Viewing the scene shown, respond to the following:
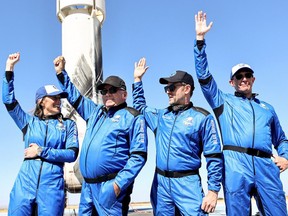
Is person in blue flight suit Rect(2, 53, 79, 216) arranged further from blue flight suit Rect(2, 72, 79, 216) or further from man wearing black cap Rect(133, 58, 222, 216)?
man wearing black cap Rect(133, 58, 222, 216)

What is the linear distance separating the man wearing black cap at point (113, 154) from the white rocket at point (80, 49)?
7.96m

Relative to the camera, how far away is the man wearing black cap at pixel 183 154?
4.11 metres

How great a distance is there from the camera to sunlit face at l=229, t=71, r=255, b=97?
15.9 feet

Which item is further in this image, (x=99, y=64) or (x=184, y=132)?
(x=99, y=64)

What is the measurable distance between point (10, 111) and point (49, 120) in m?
0.53

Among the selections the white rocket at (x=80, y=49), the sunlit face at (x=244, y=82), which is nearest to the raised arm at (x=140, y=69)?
the sunlit face at (x=244, y=82)

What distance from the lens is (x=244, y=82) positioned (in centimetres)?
488

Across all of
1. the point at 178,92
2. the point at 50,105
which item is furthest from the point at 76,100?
the point at 178,92

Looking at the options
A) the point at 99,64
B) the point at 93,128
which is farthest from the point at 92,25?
the point at 93,128

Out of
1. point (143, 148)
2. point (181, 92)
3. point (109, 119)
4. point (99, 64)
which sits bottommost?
point (143, 148)

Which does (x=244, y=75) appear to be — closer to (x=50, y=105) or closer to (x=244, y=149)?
(x=244, y=149)

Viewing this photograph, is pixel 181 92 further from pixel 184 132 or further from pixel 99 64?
pixel 99 64

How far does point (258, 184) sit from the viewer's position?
14.5 ft

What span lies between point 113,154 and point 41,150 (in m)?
0.96
